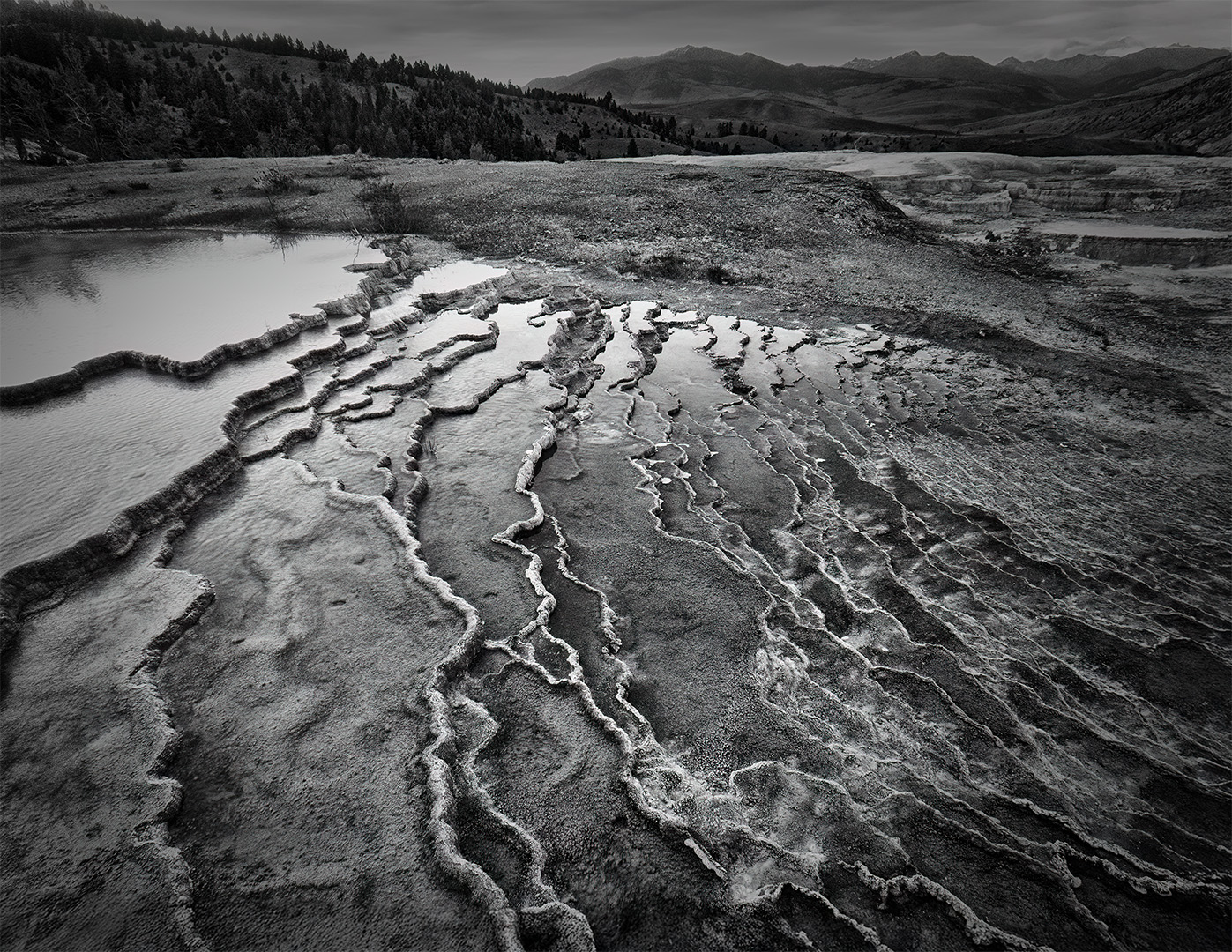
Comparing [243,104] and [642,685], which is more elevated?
[243,104]

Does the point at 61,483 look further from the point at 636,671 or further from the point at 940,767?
the point at 940,767

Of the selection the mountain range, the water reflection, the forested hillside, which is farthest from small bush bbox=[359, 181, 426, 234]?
the mountain range

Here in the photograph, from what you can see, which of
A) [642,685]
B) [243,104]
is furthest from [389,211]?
[243,104]

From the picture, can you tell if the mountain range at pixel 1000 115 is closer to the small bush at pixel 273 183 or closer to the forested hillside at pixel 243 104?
the forested hillside at pixel 243 104

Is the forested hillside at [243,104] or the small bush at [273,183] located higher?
the forested hillside at [243,104]

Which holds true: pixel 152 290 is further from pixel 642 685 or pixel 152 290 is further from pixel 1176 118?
pixel 1176 118

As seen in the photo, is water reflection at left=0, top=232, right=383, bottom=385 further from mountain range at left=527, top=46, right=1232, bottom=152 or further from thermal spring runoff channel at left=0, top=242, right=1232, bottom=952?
mountain range at left=527, top=46, right=1232, bottom=152

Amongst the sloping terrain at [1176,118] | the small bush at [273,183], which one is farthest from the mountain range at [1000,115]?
the small bush at [273,183]
